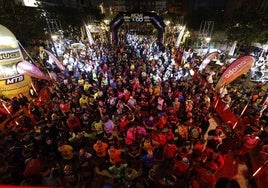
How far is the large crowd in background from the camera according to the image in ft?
20.9

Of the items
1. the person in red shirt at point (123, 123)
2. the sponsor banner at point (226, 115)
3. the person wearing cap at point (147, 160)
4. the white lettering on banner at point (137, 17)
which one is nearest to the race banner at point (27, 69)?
the person in red shirt at point (123, 123)

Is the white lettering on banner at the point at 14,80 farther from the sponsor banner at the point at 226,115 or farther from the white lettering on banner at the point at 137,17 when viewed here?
the white lettering on banner at the point at 137,17

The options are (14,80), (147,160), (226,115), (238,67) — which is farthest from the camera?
(14,80)

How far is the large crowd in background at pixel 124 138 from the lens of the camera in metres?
6.37

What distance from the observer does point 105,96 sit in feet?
37.1

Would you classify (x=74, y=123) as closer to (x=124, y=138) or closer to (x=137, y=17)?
(x=124, y=138)

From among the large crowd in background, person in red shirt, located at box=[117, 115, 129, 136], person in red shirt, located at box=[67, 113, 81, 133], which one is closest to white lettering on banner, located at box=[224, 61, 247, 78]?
the large crowd in background

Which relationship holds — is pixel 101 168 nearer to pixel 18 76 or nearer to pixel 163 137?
pixel 163 137

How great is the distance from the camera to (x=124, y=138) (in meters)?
8.56

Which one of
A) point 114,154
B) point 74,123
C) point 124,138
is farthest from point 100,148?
point 74,123

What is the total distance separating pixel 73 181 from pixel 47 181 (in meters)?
0.74

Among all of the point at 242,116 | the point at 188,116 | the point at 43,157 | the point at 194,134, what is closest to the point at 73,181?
the point at 43,157

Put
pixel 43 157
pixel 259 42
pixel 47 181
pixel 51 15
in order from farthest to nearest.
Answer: pixel 51 15 → pixel 259 42 → pixel 43 157 → pixel 47 181

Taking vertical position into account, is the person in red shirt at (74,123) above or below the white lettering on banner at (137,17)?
below
